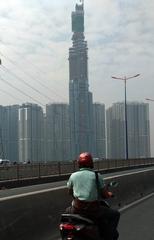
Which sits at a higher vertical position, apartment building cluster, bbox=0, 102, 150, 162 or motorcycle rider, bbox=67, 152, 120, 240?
apartment building cluster, bbox=0, 102, 150, 162

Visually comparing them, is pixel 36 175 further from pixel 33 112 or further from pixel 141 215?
pixel 33 112

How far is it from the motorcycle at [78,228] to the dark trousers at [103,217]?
0.37 feet

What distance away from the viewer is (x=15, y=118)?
295 ft

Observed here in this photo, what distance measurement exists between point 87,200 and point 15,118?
82.6 metres

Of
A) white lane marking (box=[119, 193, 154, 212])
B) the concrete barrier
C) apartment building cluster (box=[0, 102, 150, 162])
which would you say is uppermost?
apartment building cluster (box=[0, 102, 150, 162])

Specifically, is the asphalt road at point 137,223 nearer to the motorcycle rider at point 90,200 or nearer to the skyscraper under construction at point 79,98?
the motorcycle rider at point 90,200

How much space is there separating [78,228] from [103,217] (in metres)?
0.45

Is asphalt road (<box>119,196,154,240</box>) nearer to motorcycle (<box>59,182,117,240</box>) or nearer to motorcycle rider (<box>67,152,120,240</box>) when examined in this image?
motorcycle rider (<box>67,152,120,240</box>)

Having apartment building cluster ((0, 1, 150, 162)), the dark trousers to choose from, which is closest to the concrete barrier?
the dark trousers

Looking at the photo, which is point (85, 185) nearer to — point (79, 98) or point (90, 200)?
point (90, 200)

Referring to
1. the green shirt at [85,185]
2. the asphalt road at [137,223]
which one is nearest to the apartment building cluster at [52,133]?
the asphalt road at [137,223]

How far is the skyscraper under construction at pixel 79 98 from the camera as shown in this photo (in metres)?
88.5

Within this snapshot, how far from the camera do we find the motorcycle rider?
25.1 feet

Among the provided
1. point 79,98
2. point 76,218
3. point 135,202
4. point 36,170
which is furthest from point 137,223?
point 79,98
